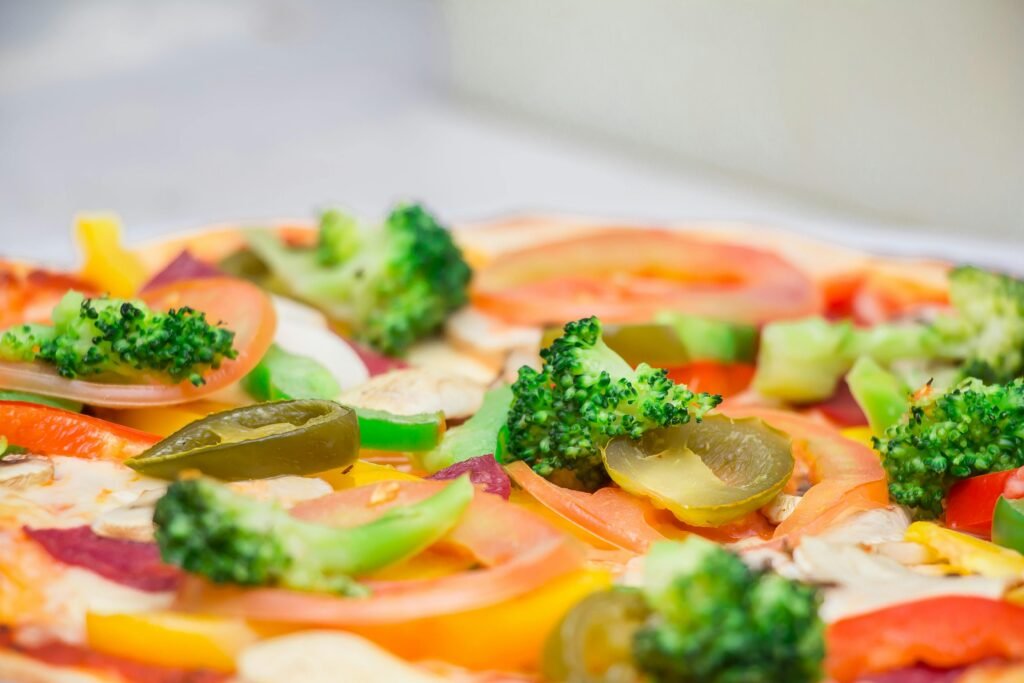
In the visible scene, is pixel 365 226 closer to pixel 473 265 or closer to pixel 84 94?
pixel 473 265

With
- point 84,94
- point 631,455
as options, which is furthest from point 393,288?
point 84,94

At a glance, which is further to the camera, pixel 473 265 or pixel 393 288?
pixel 473 265

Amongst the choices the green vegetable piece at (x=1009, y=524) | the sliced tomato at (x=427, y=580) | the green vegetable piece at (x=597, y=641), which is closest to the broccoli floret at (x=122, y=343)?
the sliced tomato at (x=427, y=580)

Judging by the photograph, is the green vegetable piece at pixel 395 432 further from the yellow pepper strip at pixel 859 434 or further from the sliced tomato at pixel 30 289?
the sliced tomato at pixel 30 289

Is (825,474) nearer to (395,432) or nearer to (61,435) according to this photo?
(395,432)

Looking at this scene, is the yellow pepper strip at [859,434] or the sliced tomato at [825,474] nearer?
the sliced tomato at [825,474]

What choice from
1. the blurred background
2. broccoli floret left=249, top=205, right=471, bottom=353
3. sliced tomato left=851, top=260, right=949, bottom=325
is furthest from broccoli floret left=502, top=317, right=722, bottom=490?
the blurred background
